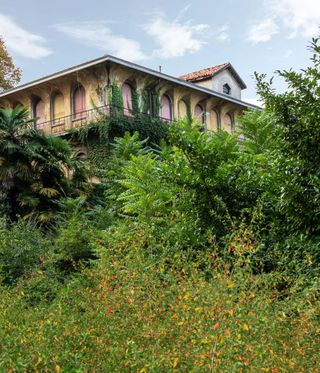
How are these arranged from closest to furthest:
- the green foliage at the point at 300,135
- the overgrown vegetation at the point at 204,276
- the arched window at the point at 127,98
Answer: the overgrown vegetation at the point at 204,276
the green foliage at the point at 300,135
the arched window at the point at 127,98

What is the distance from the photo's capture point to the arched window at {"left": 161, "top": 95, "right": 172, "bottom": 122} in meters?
26.4

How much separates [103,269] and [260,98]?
9.85 feet

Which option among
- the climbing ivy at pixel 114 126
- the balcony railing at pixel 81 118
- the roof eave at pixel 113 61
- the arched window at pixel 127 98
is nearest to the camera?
the roof eave at pixel 113 61

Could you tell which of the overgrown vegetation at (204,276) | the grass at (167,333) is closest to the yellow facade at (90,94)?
the overgrown vegetation at (204,276)

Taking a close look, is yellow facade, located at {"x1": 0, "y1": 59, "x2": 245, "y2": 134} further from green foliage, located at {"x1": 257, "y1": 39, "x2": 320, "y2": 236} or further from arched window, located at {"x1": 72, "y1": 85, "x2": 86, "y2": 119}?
green foliage, located at {"x1": 257, "y1": 39, "x2": 320, "y2": 236}

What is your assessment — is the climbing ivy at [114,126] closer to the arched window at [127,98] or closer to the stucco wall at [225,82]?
the arched window at [127,98]

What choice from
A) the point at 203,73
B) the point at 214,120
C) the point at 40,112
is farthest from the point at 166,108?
the point at 40,112

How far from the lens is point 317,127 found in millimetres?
6605

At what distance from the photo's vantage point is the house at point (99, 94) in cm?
2359

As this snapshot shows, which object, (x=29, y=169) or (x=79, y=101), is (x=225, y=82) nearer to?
(x=79, y=101)

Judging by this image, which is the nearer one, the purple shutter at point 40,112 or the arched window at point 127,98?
the arched window at point 127,98

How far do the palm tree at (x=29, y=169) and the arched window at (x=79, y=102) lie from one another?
6.87 metres

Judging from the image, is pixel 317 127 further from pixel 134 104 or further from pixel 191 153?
pixel 134 104

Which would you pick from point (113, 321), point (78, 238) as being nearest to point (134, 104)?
point (78, 238)
